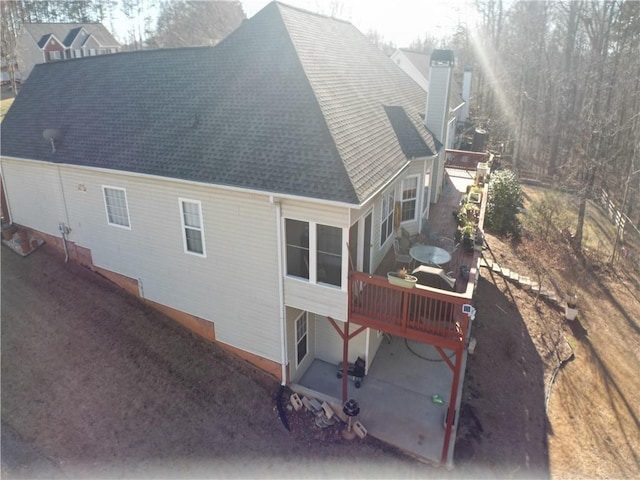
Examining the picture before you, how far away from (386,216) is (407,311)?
3.94 m

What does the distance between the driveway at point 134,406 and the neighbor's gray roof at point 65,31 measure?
50.5m

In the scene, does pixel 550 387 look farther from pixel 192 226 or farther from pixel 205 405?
pixel 192 226

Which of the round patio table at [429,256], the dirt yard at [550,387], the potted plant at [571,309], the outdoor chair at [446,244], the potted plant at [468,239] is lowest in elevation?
the dirt yard at [550,387]

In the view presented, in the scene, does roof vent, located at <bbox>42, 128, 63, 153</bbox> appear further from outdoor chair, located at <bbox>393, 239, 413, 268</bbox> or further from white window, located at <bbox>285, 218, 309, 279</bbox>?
outdoor chair, located at <bbox>393, 239, 413, 268</bbox>

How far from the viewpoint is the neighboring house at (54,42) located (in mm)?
49844

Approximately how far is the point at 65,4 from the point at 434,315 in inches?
3231

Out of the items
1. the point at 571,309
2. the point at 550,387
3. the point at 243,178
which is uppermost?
the point at 243,178

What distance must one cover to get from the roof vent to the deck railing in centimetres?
1084

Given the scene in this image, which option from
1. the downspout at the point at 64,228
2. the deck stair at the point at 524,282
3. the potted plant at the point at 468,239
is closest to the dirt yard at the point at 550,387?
the deck stair at the point at 524,282

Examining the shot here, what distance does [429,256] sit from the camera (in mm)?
11805

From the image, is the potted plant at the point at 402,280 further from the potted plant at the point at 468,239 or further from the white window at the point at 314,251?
the potted plant at the point at 468,239

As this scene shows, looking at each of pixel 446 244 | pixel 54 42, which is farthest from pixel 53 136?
pixel 54 42

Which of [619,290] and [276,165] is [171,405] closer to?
[276,165]

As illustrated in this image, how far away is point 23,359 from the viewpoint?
467 inches
